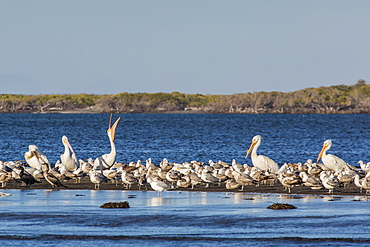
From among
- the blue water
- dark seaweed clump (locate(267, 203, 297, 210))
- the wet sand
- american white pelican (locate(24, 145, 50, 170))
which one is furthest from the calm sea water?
american white pelican (locate(24, 145, 50, 170))

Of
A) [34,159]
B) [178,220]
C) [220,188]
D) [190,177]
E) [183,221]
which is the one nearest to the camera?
[183,221]

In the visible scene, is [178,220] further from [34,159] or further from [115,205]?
[34,159]

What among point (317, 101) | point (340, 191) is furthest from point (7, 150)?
point (317, 101)

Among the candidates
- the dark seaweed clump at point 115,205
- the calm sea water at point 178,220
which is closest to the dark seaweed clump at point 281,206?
the calm sea water at point 178,220

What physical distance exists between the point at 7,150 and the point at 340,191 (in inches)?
1026

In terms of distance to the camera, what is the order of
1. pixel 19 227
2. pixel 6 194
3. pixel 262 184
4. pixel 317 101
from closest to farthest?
pixel 19 227 → pixel 6 194 → pixel 262 184 → pixel 317 101

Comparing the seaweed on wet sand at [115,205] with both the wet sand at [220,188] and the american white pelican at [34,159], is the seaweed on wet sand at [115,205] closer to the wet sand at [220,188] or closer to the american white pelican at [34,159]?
the wet sand at [220,188]

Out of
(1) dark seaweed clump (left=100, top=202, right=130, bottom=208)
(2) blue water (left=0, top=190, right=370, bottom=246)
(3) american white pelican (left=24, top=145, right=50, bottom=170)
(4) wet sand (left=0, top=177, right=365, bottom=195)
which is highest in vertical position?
(3) american white pelican (left=24, top=145, right=50, bottom=170)

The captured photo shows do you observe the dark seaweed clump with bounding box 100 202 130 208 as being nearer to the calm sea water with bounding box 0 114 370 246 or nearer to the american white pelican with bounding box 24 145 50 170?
the calm sea water with bounding box 0 114 370 246

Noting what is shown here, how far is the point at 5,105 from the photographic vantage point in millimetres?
179625

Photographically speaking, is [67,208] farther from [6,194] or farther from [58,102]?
[58,102]

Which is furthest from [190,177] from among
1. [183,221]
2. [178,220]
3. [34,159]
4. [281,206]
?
[34,159]

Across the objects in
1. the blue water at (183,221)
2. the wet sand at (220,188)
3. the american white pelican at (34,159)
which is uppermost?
the american white pelican at (34,159)

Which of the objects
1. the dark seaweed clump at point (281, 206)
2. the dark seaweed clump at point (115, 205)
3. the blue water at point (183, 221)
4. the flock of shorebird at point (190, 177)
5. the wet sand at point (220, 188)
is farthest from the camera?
the wet sand at point (220, 188)
